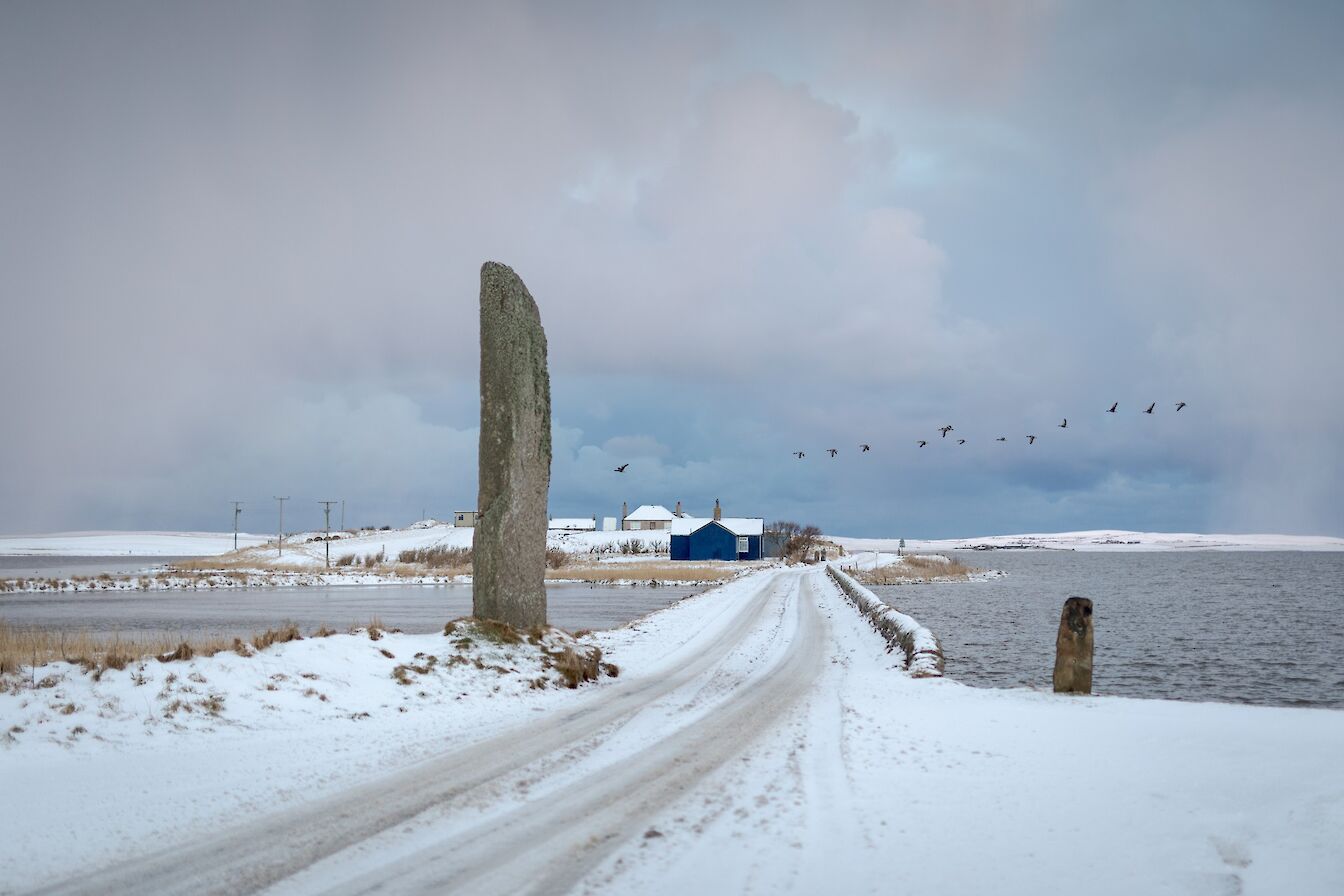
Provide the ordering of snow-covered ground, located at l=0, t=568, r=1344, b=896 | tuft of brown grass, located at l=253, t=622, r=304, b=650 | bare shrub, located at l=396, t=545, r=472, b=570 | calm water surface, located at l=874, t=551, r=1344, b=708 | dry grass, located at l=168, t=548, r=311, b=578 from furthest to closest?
bare shrub, located at l=396, t=545, r=472, b=570, dry grass, located at l=168, t=548, r=311, b=578, calm water surface, located at l=874, t=551, r=1344, b=708, tuft of brown grass, located at l=253, t=622, r=304, b=650, snow-covered ground, located at l=0, t=568, r=1344, b=896

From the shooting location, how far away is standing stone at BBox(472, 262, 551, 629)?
1337 cm

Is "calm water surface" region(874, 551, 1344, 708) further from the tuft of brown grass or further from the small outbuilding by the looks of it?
the small outbuilding

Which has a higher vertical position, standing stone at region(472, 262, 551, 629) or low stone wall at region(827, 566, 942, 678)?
standing stone at region(472, 262, 551, 629)

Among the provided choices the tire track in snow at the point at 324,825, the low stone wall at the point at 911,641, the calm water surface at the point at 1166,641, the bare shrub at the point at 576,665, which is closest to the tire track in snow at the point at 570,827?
the tire track in snow at the point at 324,825

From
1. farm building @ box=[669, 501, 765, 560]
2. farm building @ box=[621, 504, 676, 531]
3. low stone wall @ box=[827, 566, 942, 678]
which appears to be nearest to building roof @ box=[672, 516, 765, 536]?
farm building @ box=[669, 501, 765, 560]

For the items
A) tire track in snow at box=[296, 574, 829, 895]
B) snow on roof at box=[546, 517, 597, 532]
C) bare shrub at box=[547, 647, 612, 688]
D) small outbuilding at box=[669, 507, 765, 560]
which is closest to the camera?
tire track in snow at box=[296, 574, 829, 895]

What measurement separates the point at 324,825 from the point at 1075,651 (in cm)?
958

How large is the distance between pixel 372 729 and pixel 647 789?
12.4 feet

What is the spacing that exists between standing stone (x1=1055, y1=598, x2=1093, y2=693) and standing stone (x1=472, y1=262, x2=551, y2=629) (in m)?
7.48

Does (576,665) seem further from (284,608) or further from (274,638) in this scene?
(284,608)

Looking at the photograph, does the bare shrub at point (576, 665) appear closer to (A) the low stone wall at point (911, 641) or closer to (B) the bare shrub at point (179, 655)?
(B) the bare shrub at point (179, 655)

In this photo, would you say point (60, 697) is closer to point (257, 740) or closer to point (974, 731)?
point (257, 740)

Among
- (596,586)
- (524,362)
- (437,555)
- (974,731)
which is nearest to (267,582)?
(596,586)

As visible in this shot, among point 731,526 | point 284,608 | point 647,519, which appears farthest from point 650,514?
point 284,608
